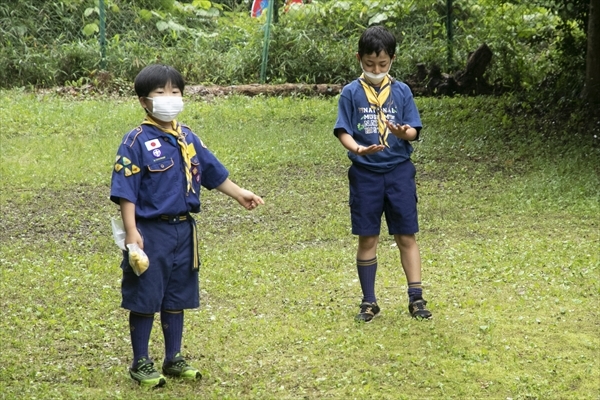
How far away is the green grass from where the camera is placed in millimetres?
4969

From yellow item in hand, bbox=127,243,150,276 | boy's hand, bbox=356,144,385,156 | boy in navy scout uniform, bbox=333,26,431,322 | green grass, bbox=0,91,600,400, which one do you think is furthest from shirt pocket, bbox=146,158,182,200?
boy in navy scout uniform, bbox=333,26,431,322

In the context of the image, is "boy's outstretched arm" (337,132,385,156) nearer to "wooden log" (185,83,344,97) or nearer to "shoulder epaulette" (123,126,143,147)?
"shoulder epaulette" (123,126,143,147)

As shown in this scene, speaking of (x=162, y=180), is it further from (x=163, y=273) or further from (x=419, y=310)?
(x=419, y=310)

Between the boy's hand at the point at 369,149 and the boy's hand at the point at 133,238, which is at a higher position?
the boy's hand at the point at 369,149

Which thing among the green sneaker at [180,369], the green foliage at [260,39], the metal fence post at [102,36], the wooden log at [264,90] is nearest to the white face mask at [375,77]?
the green sneaker at [180,369]

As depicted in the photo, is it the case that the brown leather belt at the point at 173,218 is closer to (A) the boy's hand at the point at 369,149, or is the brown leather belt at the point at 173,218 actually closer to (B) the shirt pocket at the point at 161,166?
(B) the shirt pocket at the point at 161,166

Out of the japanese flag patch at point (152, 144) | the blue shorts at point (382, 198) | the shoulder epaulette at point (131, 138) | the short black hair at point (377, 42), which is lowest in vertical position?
the blue shorts at point (382, 198)

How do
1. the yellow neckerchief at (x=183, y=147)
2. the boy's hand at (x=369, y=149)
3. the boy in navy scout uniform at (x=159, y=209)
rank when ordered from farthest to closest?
the boy's hand at (x=369, y=149) → the yellow neckerchief at (x=183, y=147) → the boy in navy scout uniform at (x=159, y=209)

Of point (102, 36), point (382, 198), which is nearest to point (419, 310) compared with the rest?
point (382, 198)

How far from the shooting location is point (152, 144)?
4707 mm

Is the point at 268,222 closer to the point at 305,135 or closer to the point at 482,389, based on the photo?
the point at 305,135

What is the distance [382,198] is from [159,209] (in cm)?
154

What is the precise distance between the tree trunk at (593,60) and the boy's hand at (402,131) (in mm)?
6751

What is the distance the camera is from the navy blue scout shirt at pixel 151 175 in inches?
183
